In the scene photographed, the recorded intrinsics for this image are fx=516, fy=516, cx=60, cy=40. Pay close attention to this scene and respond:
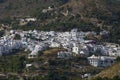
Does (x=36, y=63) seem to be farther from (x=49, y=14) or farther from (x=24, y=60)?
(x=49, y=14)

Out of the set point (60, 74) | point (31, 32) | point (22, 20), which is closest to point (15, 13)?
point (22, 20)

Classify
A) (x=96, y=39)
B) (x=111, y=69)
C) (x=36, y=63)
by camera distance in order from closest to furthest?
(x=111, y=69)
(x=36, y=63)
(x=96, y=39)

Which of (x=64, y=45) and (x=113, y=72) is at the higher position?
(x=64, y=45)

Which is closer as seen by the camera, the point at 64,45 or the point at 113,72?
the point at 113,72

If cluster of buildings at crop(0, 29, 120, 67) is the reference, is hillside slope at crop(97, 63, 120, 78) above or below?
below

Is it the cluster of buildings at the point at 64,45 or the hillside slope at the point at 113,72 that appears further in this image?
the cluster of buildings at the point at 64,45

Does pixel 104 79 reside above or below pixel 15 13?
below

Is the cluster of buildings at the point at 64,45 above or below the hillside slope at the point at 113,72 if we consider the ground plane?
above

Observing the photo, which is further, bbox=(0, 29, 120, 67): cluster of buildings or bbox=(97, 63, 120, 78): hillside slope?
bbox=(0, 29, 120, 67): cluster of buildings
